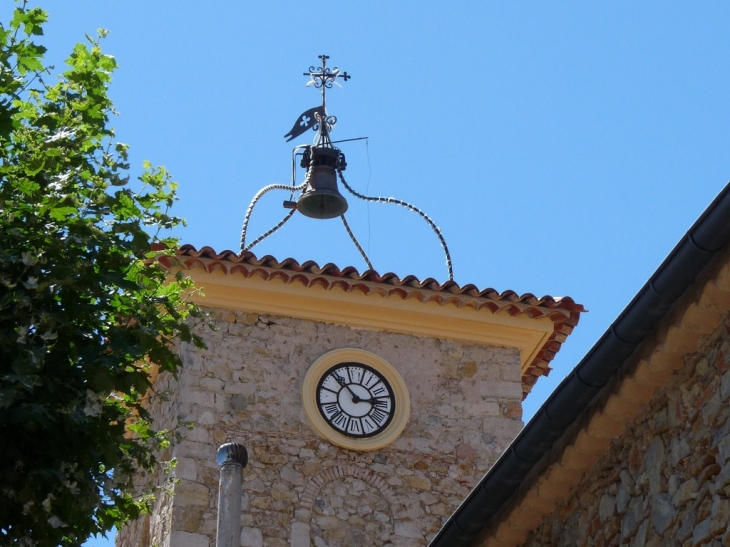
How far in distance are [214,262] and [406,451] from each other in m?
2.21

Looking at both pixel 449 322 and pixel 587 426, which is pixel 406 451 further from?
pixel 587 426

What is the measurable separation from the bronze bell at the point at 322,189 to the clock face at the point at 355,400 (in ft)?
4.90

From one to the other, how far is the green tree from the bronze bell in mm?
6229

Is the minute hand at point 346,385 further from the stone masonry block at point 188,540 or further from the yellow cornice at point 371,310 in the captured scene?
the stone masonry block at point 188,540

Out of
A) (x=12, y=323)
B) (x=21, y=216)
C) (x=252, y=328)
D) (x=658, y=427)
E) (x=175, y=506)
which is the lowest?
(x=658, y=427)

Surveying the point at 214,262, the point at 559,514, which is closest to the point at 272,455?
the point at 214,262

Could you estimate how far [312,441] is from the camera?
499 inches

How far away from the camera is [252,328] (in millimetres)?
13031

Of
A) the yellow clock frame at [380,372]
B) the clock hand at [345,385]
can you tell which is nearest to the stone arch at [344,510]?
the yellow clock frame at [380,372]

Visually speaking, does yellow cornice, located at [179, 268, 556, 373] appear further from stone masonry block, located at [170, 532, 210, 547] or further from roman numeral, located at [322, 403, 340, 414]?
stone masonry block, located at [170, 532, 210, 547]

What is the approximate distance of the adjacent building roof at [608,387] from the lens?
6102 mm

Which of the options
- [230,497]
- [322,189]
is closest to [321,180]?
[322,189]

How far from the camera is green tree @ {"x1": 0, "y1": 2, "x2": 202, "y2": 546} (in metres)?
6.43

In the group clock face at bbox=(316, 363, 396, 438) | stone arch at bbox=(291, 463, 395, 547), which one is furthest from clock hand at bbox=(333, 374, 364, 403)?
stone arch at bbox=(291, 463, 395, 547)
